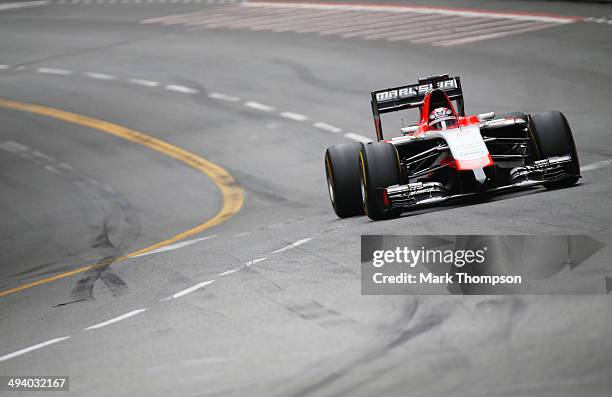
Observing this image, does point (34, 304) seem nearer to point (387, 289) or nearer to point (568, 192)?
point (387, 289)

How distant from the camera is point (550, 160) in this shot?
14172 millimetres

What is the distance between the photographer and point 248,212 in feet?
61.7

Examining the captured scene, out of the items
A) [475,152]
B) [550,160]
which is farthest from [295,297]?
[550,160]

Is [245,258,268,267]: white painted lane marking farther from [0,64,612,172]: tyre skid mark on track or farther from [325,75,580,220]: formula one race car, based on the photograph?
[0,64,612,172]: tyre skid mark on track

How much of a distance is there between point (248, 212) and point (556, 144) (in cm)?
629

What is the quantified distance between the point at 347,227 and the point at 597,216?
328 cm

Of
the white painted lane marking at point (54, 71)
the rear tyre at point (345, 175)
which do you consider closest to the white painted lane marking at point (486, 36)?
the white painted lane marking at point (54, 71)

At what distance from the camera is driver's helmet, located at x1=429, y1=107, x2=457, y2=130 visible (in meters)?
15.2

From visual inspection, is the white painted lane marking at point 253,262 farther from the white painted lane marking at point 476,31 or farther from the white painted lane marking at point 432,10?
the white painted lane marking at point 432,10

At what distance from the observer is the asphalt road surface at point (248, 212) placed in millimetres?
9047

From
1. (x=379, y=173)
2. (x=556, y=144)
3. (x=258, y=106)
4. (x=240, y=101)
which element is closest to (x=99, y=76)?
(x=240, y=101)

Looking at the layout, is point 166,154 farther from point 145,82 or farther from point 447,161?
point 447,161

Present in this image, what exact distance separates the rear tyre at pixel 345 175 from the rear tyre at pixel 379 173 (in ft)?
2.64

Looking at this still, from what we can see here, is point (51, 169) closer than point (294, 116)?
Yes
